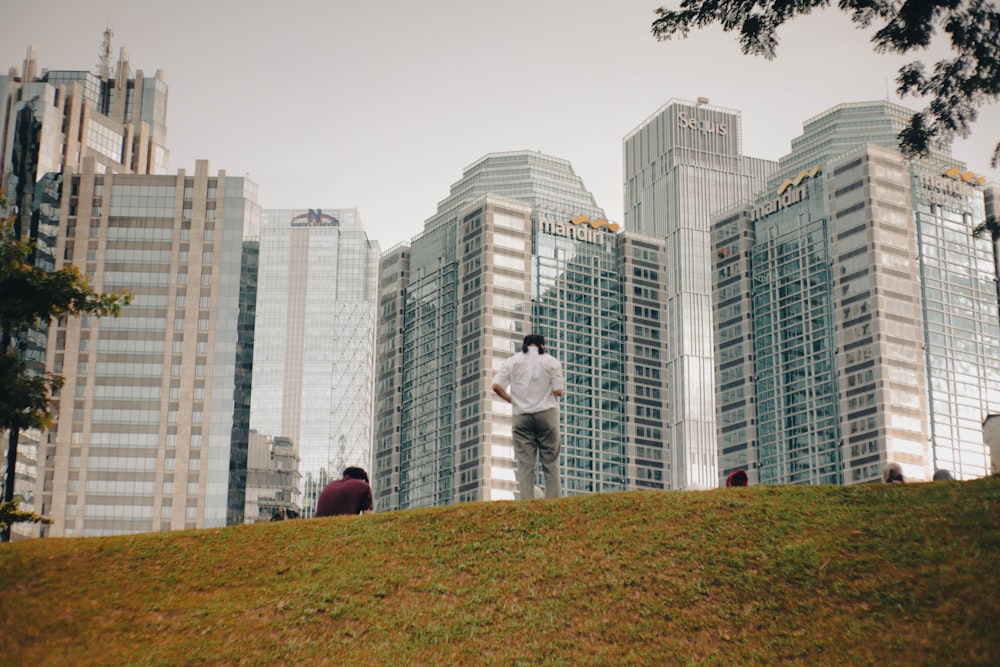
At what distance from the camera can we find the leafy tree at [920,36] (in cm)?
2075

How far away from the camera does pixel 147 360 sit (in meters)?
179

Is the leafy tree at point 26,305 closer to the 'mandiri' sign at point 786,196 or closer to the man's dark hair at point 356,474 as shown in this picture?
the man's dark hair at point 356,474

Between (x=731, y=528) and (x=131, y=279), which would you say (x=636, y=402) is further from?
(x=731, y=528)

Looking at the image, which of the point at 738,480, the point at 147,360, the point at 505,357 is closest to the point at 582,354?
the point at 505,357

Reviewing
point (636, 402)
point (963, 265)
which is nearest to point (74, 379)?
point (636, 402)

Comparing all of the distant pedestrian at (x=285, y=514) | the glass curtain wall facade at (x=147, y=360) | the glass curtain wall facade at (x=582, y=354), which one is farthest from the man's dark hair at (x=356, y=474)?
the glass curtain wall facade at (x=582, y=354)

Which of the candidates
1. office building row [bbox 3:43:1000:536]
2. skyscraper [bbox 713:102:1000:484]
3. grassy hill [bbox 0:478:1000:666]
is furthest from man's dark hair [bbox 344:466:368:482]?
skyscraper [bbox 713:102:1000:484]

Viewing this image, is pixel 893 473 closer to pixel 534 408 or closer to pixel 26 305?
pixel 534 408

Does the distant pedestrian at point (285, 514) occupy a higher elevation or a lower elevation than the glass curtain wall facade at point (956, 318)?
lower

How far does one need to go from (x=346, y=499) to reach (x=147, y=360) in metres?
163

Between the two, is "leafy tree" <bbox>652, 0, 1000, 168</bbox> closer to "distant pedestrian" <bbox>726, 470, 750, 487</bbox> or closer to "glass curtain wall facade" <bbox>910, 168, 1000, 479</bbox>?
"distant pedestrian" <bbox>726, 470, 750, 487</bbox>

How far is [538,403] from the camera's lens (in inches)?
863

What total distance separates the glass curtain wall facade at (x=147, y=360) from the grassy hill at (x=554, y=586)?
155049 millimetres

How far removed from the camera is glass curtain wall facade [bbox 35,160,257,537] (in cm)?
17338
